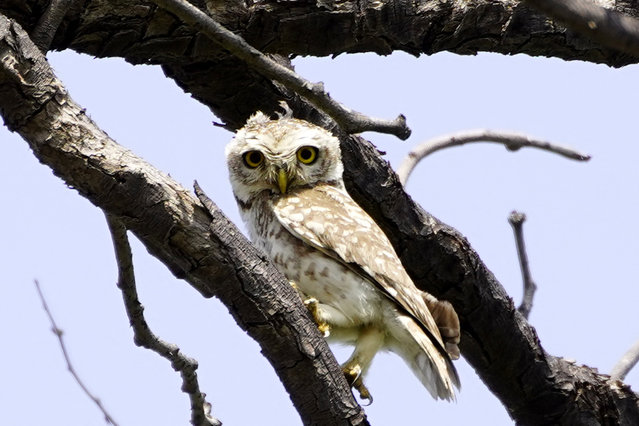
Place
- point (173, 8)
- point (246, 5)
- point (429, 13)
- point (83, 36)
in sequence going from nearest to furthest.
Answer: point (173, 8) → point (83, 36) → point (246, 5) → point (429, 13)

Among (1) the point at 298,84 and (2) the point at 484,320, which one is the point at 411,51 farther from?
(1) the point at 298,84

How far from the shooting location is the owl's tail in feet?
13.3

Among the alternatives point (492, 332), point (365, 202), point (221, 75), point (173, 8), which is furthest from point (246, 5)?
point (492, 332)

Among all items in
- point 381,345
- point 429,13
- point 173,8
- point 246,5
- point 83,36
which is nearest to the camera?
point 173,8

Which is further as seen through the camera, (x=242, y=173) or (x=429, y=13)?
(x=429, y=13)

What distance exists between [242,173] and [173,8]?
1.99m

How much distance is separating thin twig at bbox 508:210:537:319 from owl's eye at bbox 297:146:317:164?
120cm

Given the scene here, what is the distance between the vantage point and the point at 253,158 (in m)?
5.10

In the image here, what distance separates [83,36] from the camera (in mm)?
4656

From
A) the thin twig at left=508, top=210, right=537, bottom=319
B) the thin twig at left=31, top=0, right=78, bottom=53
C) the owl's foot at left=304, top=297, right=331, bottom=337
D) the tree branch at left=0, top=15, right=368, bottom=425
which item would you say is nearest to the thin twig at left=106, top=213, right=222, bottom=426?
the tree branch at left=0, top=15, right=368, bottom=425

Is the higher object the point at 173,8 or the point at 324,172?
the point at 324,172

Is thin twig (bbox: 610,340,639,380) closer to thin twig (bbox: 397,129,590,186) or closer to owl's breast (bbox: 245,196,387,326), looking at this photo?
thin twig (bbox: 397,129,590,186)

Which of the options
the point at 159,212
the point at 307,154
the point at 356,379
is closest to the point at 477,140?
the point at 307,154

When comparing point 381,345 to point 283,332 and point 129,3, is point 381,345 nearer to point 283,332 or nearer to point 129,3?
point 283,332
